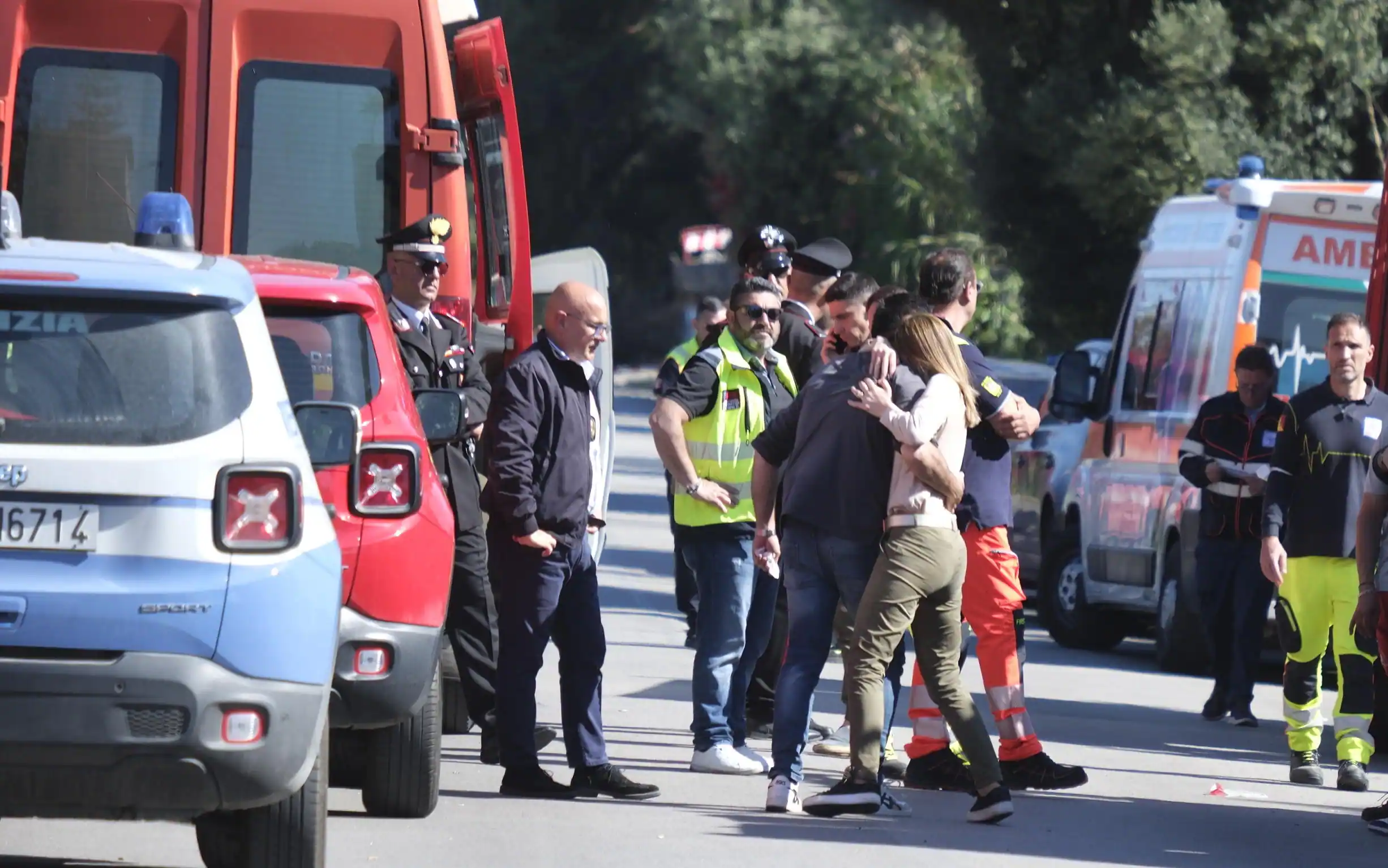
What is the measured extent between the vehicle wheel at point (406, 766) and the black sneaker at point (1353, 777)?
3817mm

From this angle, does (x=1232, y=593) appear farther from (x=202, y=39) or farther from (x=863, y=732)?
(x=202, y=39)

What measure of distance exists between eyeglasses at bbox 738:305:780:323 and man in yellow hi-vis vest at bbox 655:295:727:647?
0.84 ft

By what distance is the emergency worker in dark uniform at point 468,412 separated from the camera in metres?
9.06

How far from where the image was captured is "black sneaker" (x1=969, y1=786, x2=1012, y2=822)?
28.1 feet

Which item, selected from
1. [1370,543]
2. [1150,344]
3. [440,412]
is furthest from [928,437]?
[1150,344]

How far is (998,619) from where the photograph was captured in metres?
9.25

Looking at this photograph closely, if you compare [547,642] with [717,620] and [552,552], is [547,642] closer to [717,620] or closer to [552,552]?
[552,552]

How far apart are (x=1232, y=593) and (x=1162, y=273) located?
2869 millimetres

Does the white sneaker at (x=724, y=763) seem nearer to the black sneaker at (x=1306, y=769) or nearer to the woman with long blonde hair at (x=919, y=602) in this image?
the woman with long blonde hair at (x=919, y=602)

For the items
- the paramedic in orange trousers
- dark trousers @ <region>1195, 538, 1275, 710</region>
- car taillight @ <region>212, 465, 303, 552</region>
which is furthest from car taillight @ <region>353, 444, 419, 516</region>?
dark trousers @ <region>1195, 538, 1275, 710</region>

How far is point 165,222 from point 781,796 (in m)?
2.80

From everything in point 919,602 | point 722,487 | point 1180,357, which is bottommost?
point 919,602

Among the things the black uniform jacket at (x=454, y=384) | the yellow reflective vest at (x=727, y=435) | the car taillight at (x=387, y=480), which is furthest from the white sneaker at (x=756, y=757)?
the car taillight at (x=387, y=480)

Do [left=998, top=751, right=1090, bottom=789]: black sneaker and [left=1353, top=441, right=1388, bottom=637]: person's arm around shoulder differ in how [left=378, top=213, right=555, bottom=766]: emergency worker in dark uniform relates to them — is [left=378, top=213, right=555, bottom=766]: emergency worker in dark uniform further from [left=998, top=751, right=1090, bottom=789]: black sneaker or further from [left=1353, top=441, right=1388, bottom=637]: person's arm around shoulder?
[left=1353, top=441, right=1388, bottom=637]: person's arm around shoulder
